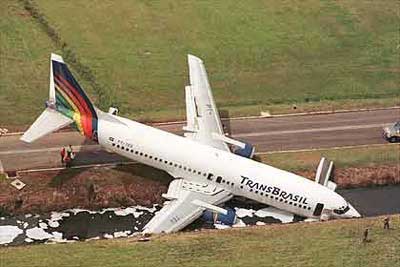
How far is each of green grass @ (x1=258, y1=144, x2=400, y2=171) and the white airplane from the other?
456 centimetres

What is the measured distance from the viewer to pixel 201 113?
7212 cm

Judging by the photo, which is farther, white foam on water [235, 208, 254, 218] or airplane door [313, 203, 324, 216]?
white foam on water [235, 208, 254, 218]

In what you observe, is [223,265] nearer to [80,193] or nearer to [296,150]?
[80,193]

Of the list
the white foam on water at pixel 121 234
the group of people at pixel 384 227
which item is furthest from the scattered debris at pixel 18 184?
the group of people at pixel 384 227

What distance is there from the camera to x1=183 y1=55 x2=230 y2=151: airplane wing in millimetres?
70312

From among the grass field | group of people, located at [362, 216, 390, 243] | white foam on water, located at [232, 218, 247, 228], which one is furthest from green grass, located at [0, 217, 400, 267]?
the grass field

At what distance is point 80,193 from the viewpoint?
219 feet

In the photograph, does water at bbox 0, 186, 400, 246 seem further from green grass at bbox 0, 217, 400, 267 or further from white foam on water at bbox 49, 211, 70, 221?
green grass at bbox 0, 217, 400, 267

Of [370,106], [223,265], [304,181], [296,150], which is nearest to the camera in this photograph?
[223,265]

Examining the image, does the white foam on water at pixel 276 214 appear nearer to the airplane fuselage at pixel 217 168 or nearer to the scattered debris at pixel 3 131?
the airplane fuselage at pixel 217 168

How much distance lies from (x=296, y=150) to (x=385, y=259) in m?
18.7

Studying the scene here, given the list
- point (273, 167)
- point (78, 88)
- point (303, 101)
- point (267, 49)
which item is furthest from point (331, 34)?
point (78, 88)

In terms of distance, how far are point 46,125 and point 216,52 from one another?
99.8 feet

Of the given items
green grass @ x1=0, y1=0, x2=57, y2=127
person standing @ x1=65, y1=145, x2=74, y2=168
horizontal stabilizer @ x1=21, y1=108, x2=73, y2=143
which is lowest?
person standing @ x1=65, y1=145, x2=74, y2=168
